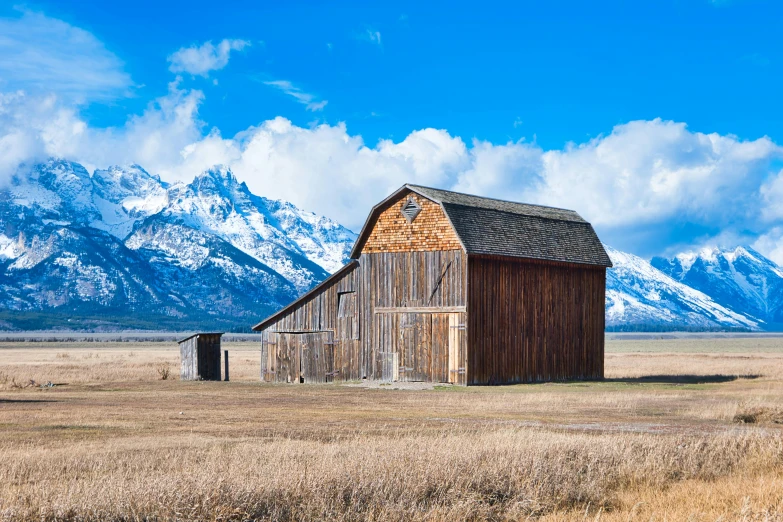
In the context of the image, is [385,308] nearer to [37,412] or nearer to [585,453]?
[37,412]

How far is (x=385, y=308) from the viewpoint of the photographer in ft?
163

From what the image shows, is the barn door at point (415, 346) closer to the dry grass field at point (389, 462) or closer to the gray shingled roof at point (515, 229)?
the gray shingled roof at point (515, 229)

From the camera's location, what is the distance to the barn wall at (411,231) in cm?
4800

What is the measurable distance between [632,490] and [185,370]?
3933 centimetres

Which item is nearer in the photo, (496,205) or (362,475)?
(362,475)

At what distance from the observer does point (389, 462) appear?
56.0ft

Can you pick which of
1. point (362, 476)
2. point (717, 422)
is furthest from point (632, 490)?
point (717, 422)

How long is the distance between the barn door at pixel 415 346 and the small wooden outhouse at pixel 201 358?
1030 centimetres

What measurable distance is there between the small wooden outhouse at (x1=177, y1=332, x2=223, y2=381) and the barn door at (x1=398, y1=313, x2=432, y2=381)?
10302 mm

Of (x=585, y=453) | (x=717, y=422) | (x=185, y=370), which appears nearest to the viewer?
(x=585, y=453)

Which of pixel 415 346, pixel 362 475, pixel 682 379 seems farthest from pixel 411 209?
pixel 362 475

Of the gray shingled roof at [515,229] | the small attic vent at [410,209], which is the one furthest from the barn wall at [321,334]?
the small attic vent at [410,209]

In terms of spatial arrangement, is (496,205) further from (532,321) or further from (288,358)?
(288,358)

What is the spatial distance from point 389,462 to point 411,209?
3290cm
